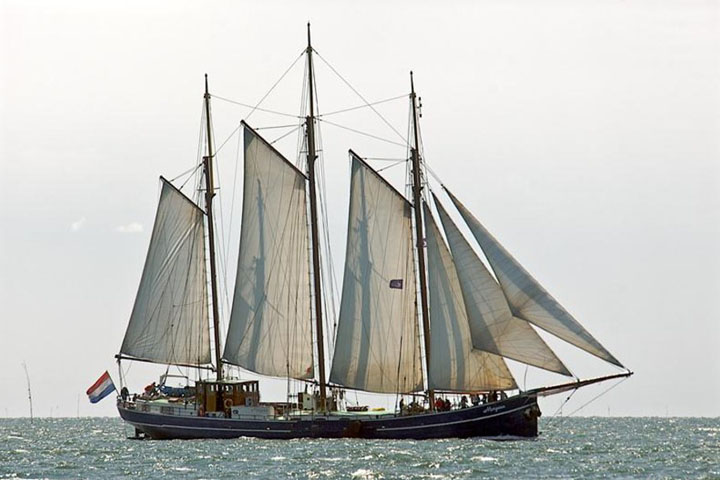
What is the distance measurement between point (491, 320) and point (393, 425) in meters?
9.07

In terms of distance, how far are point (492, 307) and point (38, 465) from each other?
81.5ft

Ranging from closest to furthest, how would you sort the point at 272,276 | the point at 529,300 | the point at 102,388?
the point at 529,300
the point at 272,276
the point at 102,388

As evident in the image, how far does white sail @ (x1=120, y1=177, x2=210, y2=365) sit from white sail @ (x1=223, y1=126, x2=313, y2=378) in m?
5.45

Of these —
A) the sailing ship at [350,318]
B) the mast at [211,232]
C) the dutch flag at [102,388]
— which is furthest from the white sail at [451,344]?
the dutch flag at [102,388]

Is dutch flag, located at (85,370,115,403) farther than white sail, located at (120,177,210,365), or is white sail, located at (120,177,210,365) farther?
dutch flag, located at (85,370,115,403)

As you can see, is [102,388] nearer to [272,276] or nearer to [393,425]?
[272,276]

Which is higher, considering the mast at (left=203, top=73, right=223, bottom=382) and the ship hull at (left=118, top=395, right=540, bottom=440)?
the mast at (left=203, top=73, right=223, bottom=382)

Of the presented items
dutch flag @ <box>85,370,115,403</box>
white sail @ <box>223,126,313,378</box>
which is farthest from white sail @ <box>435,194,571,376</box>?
dutch flag @ <box>85,370,115,403</box>

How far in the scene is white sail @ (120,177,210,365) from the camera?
9400cm

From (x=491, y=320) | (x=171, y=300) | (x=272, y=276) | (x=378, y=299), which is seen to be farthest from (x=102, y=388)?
(x=491, y=320)

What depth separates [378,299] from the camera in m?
85.5

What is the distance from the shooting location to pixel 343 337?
85.4 meters

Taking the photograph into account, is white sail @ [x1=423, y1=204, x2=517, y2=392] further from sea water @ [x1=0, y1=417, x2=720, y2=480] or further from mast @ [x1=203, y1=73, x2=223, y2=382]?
mast @ [x1=203, y1=73, x2=223, y2=382]

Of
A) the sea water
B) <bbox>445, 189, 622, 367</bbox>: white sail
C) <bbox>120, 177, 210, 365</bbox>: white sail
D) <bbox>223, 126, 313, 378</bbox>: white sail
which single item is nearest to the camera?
the sea water
